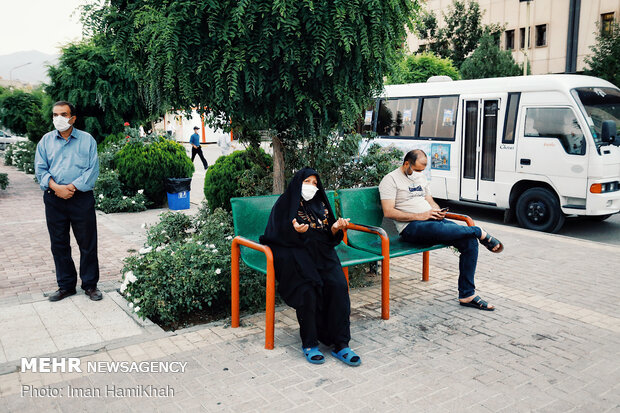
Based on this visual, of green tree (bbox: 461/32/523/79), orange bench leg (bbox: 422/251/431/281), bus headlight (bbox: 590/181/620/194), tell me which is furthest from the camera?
green tree (bbox: 461/32/523/79)

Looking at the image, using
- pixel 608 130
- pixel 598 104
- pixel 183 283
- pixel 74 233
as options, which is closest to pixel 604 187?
pixel 608 130

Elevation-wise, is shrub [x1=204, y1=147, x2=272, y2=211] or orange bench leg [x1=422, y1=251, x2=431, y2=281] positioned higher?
shrub [x1=204, y1=147, x2=272, y2=211]

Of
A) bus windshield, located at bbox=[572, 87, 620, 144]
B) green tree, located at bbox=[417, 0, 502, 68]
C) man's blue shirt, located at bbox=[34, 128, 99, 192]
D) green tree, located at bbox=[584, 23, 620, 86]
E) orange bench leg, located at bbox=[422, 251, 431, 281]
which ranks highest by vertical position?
green tree, located at bbox=[417, 0, 502, 68]

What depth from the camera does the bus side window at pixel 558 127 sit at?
916cm

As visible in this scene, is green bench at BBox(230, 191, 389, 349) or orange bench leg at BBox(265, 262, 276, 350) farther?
green bench at BBox(230, 191, 389, 349)

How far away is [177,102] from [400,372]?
341 centimetres

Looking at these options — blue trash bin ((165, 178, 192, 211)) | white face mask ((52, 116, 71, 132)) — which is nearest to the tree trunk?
white face mask ((52, 116, 71, 132))

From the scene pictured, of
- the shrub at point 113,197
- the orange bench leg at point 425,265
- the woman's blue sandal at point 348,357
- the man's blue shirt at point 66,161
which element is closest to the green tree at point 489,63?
the shrub at point 113,197

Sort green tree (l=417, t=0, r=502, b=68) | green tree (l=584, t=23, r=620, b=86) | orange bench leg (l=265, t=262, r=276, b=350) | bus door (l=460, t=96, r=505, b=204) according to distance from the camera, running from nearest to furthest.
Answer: orange bench leg (l=265, t=262, r=276, b=350), bus door (l=460, t=96, r=505, b=204), green tree (l=584, t=23, r=620, b=86), green tree (l=417, t=0, r=502, b=68)

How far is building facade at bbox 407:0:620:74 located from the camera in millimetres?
30672

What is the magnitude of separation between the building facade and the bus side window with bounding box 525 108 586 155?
22.0 meters

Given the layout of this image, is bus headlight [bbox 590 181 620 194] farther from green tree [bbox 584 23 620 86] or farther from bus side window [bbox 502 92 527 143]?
green tree [bbox 584 23 620 86]

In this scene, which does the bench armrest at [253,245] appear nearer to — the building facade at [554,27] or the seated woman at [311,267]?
the seated woman at [311,267]

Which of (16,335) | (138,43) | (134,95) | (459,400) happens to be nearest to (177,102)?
(138,43)
